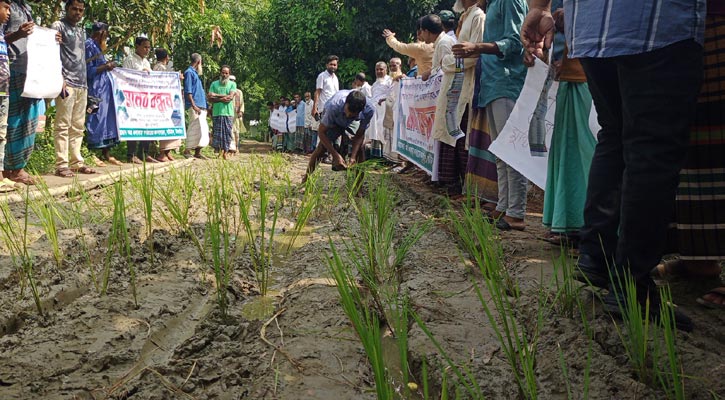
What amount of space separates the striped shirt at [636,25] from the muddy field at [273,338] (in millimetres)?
577

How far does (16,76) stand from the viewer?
13.0 ft

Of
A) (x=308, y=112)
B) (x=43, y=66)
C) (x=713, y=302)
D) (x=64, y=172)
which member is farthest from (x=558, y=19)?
(x=308, y=112)

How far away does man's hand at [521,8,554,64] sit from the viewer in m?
2.00

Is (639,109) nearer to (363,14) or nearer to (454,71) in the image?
(454,71)

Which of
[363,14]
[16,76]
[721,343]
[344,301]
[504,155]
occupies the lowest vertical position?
[721,343]

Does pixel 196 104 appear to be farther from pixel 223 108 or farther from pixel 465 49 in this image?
pixel 465 49

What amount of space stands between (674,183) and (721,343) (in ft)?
1.26

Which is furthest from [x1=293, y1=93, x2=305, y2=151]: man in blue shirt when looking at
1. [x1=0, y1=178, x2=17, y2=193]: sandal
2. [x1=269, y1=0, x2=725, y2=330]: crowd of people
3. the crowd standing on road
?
[x1=269, y1=0, x2=725, y2=330]: crowd of people

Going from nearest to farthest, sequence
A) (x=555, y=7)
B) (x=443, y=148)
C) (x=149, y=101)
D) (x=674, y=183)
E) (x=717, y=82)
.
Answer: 1. (x=674, y=183)
2. (x=717, y=82)
3. (x=555, y=7)
4. (x=443, y=148)
5. (x=149, y=101)

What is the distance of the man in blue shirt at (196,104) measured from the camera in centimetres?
743

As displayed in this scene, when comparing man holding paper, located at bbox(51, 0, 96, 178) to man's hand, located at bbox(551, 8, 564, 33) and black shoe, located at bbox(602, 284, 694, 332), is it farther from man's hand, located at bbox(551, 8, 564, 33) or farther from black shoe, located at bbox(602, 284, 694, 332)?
black shoe, located at bbox(602, 284, 694, 332)

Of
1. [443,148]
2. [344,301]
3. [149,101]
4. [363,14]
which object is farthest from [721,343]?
[363,14]

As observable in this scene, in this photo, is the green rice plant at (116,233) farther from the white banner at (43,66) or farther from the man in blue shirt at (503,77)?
the white banner at (43,66)


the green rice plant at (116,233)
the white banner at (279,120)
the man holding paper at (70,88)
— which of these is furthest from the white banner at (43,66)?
the white banner at (279,120)
